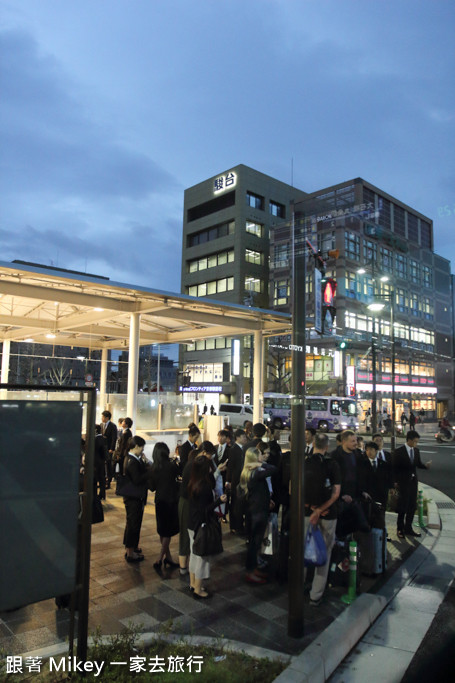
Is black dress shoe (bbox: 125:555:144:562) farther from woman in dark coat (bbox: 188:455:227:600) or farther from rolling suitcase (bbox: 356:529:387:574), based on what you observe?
rolling suitcase (bbox: 356:529:387:574)

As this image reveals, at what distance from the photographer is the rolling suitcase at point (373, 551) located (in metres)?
6.53

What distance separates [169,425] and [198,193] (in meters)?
53.2

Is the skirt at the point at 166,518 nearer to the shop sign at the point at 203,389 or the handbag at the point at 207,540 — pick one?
the handbag at the point at 207,540


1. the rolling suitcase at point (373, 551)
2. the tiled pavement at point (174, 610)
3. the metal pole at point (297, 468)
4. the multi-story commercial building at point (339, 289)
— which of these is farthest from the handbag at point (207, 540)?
the multi-story commercial building at point (339, 289)

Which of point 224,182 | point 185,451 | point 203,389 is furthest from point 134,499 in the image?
point 224,182

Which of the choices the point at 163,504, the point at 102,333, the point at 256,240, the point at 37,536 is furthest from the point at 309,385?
the point at 37,536

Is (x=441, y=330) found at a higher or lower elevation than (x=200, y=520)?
higher

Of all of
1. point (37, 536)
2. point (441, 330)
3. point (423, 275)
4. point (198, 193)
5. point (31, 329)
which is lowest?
point (37, 536)

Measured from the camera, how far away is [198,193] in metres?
64.3

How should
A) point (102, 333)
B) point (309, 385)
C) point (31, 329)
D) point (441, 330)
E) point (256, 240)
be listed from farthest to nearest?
point (441, 330) < point (256, 240) < point (309, 385) < point (102, 333) < point (31, 329)

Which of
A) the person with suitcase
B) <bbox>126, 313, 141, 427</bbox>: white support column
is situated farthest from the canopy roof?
the person with suitcase

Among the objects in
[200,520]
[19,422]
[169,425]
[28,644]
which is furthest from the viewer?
[169,425]

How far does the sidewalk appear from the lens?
4535 mm

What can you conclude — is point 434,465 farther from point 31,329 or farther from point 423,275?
point 423,275
